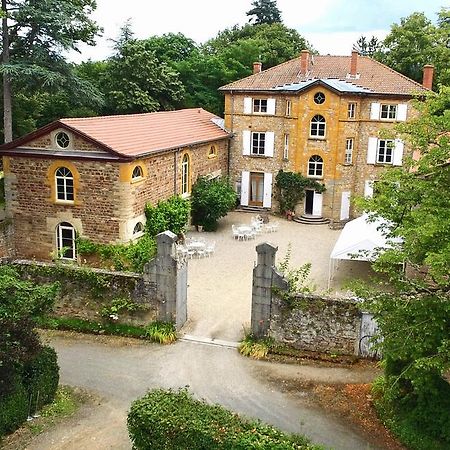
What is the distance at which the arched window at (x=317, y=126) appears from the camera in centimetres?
3322

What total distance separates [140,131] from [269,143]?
35.2 feet

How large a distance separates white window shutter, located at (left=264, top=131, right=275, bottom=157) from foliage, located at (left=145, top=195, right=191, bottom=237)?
8579mm

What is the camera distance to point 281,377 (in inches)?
590

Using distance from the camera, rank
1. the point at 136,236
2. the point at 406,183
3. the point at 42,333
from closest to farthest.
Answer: the point at 406,183
the point at 42,333
the point at 136,236

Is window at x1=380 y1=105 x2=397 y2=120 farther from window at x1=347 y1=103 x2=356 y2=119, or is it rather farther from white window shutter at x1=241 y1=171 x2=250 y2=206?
white window shutter at x1=241 y1=171 x2=250 y2=206

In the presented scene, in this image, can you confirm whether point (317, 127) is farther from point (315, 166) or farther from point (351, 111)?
point (315, 166)

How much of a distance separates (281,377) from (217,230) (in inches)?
650

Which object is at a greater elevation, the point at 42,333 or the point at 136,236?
the point at 136,236

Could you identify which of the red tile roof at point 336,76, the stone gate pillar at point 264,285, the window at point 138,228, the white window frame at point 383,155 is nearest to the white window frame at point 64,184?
the window at point 138,228

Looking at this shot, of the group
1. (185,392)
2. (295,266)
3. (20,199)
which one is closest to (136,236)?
(20,199)

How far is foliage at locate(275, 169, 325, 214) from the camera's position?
3388 cm

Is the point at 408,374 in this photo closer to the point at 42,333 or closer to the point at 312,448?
the point at 312,448

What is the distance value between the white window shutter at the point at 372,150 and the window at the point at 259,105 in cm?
656

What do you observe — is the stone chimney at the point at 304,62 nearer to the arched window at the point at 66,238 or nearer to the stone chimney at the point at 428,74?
the stone chimney at the point at 428,74
